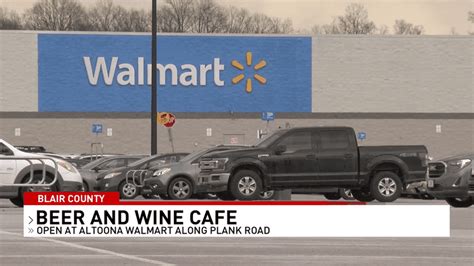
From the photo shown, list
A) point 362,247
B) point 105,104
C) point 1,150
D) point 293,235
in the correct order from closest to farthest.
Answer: point 362,247 < point 293,235 < point 1,150 < point 105,104

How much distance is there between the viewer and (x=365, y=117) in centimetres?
6762

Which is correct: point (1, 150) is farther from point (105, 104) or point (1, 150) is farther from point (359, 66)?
point (359, 66)

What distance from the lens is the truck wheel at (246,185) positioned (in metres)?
26.2

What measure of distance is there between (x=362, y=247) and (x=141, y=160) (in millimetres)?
18160

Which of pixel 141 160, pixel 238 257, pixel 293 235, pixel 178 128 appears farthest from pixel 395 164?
pixel 178 128

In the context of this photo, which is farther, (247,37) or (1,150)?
(247,37)

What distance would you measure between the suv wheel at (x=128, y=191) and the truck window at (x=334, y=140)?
23.6 ft

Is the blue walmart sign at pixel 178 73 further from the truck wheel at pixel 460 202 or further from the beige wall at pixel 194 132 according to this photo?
the truck wheel at pixel 460 202

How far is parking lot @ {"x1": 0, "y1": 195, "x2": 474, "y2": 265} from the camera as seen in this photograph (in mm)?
13398

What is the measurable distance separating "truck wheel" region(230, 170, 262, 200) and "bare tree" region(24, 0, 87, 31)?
82.9m

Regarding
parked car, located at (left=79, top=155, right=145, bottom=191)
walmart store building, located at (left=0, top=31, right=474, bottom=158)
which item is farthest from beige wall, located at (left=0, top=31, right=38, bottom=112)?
parked car, located at (left=79, top=155, right=145, bottom=191)

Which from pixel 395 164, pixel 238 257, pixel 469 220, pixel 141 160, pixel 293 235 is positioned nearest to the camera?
pixel 238 257

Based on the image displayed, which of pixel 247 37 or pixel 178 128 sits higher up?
pixel 247 37

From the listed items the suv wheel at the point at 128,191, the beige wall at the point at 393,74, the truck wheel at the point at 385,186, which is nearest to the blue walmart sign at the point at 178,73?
the beige wall at the point at 393,74
